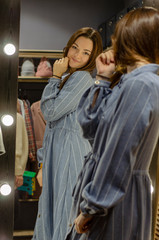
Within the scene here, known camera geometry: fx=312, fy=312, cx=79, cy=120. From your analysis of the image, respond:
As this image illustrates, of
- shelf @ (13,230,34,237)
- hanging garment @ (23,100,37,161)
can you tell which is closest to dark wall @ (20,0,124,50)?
hanging garment @ (23,100,37,161)

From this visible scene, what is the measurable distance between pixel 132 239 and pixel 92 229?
9 centimetres

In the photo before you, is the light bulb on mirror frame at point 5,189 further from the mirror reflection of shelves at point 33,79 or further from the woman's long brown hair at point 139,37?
the woman's long brown hair at point 139,37

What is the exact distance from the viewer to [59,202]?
1.14 metres

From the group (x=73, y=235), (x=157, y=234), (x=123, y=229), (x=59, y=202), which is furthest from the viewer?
(x=157, y=234)

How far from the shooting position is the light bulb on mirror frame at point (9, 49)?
3.74 ft

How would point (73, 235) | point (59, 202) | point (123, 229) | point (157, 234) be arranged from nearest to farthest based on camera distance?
1. point (123, 229)
2. point (73, 235)
3. point (59, 202)
4. point (157, 234)

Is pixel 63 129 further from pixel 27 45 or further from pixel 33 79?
pixel 27 45

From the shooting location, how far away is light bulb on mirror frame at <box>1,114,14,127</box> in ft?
3.81

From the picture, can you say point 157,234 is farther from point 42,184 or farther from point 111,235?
point 111,235

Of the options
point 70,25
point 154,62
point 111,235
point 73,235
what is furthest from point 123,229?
point 70,25

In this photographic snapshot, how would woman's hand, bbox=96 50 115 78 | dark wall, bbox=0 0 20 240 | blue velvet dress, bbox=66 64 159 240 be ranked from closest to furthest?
1. blue velvet dress, bbox=66 64 159 240
2. woman's hand, bbox=96 50 115 78
3. dark wall, bbox=0 0 20 240

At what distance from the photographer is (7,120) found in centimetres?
116

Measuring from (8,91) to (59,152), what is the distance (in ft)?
0.97

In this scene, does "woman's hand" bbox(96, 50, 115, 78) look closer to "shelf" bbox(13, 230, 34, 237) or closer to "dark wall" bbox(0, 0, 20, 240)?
"dark wall" bbox(0, 0, 20, 240)
